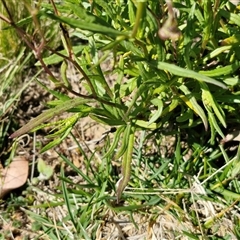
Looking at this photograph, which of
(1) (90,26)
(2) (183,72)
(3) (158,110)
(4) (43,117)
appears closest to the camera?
(1) (90,26)

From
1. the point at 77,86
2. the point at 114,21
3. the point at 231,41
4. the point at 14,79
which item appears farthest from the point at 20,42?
the point at 231,41

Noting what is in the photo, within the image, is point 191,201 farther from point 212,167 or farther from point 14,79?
point 14,79

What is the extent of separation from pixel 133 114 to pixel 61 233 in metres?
0.64

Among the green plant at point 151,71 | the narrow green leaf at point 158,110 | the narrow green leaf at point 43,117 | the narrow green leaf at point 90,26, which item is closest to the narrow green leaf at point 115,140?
the green plant at point 151,71

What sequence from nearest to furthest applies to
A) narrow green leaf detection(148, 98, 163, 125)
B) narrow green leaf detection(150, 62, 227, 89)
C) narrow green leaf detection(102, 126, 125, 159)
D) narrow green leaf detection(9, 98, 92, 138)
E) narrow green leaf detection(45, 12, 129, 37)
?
narrow green leaf detection(45, 12, 129, 37) → narrow green leaf detection(150, 62, 227, 89) → narrow green leaf detection(9, 98, 92, 138) → narrow green leaf detection(148, 98, 163, 125) → narrow green leaf detection(102, 126, 125, 159)

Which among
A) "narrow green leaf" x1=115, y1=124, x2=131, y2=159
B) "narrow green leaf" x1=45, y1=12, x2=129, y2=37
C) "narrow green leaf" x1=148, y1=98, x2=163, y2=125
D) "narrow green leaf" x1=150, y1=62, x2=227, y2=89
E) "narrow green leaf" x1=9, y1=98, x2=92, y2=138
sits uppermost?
"narrow green leaf" x1=45, y1=12, x2=129, y2=37

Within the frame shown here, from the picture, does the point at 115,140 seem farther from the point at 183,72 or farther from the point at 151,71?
the point at 183,72

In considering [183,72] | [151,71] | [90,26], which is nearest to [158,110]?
[151,71]

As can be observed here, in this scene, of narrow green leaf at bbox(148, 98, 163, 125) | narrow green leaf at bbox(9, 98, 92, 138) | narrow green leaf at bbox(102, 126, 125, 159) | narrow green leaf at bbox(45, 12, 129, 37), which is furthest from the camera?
narrow green leaf at bbox(102, 126, 125, 159)

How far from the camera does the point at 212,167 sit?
6.86 ft

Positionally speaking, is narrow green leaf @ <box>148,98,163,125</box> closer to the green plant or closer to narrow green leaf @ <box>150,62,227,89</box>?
the green plant

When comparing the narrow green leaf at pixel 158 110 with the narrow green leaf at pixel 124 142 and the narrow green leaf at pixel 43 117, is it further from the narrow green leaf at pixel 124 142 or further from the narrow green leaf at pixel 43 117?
the narrow green leaf at pixel 43 117

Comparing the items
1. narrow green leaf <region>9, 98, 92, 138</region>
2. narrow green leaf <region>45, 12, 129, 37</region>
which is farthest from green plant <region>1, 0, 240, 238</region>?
narrow green leaf <region>45, 12, 129, 37</region>

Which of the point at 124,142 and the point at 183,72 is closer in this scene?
the point at 183,72
